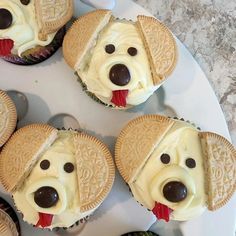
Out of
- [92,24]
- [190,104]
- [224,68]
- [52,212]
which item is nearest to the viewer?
[52,212]

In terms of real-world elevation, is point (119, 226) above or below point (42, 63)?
below

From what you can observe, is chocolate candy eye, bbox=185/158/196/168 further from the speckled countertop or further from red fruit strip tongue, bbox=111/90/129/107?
the speckled countertop

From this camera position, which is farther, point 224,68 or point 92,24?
point 224,68

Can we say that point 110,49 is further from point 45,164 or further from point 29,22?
point 45,164

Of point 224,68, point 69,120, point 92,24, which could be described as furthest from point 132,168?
point 224,68

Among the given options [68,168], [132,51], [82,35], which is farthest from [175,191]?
[82,35]

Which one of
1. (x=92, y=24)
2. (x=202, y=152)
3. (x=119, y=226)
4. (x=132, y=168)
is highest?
(x=92, y=24)

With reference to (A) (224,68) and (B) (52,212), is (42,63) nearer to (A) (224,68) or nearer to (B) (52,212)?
(B) (52,212)
